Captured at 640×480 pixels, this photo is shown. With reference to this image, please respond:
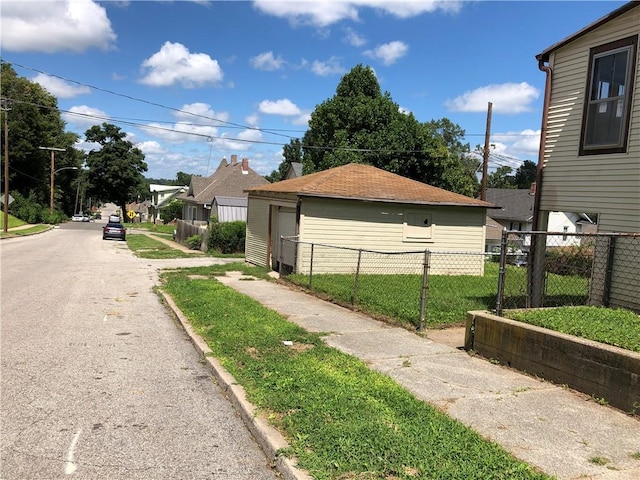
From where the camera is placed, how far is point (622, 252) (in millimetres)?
9414

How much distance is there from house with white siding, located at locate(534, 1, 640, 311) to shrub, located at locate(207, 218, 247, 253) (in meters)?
16.0

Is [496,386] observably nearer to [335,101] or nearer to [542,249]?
[542,249]

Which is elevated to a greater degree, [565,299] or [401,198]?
[401,198]

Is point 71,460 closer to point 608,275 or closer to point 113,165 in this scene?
point 608,275

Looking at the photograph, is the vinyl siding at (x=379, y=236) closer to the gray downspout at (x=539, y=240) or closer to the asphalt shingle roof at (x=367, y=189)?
the asphalt shingle roof at (x=367, y=189)

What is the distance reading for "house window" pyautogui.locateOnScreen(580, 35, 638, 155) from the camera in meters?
9.52

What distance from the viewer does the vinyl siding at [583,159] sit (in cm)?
934

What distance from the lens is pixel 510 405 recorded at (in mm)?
4945

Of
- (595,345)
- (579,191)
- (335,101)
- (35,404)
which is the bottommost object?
(35,404)

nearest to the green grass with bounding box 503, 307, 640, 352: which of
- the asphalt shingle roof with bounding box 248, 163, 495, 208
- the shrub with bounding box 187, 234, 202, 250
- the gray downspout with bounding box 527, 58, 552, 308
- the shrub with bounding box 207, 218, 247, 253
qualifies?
the gray downspout with bounding box 527, 58, 552, 308

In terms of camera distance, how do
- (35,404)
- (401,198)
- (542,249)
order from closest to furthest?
(35,404), (542,249), (401,198)

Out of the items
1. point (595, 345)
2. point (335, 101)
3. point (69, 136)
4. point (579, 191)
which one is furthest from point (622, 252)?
point (69, 136)

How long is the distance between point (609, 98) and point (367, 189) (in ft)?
27.5

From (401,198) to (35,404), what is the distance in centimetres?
1330
